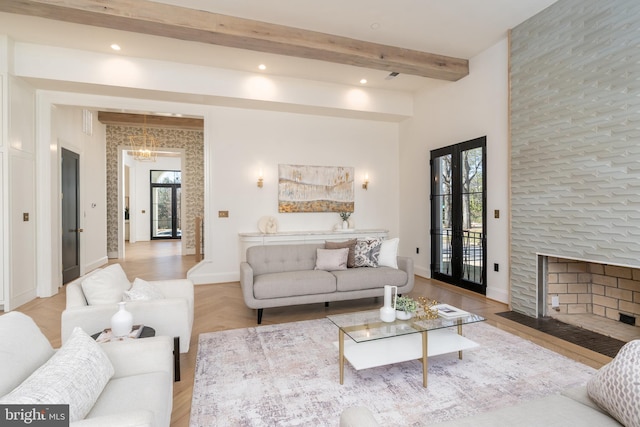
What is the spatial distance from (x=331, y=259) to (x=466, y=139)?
113 inches

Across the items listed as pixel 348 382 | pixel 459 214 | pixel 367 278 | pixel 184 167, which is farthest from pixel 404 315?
pixel 184 167

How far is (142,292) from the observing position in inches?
101

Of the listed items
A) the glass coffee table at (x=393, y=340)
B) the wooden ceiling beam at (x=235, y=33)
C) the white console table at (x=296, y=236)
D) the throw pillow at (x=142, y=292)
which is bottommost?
the glass coffee table at (x=393, y=340)

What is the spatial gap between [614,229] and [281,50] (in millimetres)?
4139

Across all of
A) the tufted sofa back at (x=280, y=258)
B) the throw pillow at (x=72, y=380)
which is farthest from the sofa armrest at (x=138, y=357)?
the tufted sofa back at (x=280, y=258)

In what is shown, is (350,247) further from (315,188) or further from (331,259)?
(315,188)

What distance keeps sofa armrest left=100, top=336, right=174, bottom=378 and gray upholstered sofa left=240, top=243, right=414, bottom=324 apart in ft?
5.79

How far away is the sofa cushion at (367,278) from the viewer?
379 cm

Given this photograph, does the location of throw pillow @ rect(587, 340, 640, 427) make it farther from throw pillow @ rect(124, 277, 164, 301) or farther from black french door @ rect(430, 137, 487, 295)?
black french door @ rect(430, 137, 487, 295)

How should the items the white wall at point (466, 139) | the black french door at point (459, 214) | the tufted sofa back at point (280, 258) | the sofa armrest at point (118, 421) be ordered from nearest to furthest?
the sofa armrest at point (118, 421), the tufted sofa back at point (280, 258), the white wall at point (466, 139), the black french door at point (459, 214)

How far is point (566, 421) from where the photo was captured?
127 centimetres

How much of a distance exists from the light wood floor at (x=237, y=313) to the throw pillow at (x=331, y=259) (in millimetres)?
526

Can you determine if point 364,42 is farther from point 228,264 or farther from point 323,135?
point 228,264

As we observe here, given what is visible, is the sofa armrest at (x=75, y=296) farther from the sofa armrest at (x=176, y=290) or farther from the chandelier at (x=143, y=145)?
the chandelier at (x=143, y=145)
